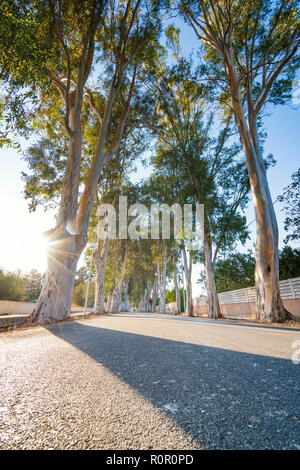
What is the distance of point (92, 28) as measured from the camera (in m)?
7.34

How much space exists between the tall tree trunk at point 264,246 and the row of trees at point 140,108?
0.04 m

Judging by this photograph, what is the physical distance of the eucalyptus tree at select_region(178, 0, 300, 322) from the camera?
7492 millimetres

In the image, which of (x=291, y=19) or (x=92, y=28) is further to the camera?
(x=291, y=19)

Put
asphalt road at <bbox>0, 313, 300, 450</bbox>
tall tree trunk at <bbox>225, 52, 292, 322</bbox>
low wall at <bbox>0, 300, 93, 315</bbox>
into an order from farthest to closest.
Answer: low wall at <bbox>0, 300, 93, 315</bbox> < tall tree trunk at <bbox>225, 52, 292, 322</bbox> < asphalt road at <bbox>0, 313, 300, 450</bbox>

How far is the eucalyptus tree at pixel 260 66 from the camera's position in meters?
7.49

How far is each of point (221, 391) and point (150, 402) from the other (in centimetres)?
49

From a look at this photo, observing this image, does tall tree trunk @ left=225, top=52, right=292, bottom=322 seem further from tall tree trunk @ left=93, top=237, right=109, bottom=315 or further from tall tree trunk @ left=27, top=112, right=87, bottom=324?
tall tree trunk @ left=93, top=237, right=109, bottom=315

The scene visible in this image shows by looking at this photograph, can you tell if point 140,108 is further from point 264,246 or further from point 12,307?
point 12,307

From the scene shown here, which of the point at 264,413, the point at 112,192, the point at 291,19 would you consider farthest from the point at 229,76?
the point at 264,413

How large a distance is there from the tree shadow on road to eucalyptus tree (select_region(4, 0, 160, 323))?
14.0 ft

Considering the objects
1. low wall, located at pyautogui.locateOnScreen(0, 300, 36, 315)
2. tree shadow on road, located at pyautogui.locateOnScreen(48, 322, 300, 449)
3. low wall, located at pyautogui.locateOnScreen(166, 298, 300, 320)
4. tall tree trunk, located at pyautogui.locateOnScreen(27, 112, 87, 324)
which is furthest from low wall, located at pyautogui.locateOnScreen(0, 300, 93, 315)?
tree shadow on road, located at pyautogui.locateOnScreen(48, 322, 300, 449)

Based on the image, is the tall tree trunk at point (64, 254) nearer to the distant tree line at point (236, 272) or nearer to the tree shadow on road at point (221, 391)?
the tree shadow on road at point (221, 391)
